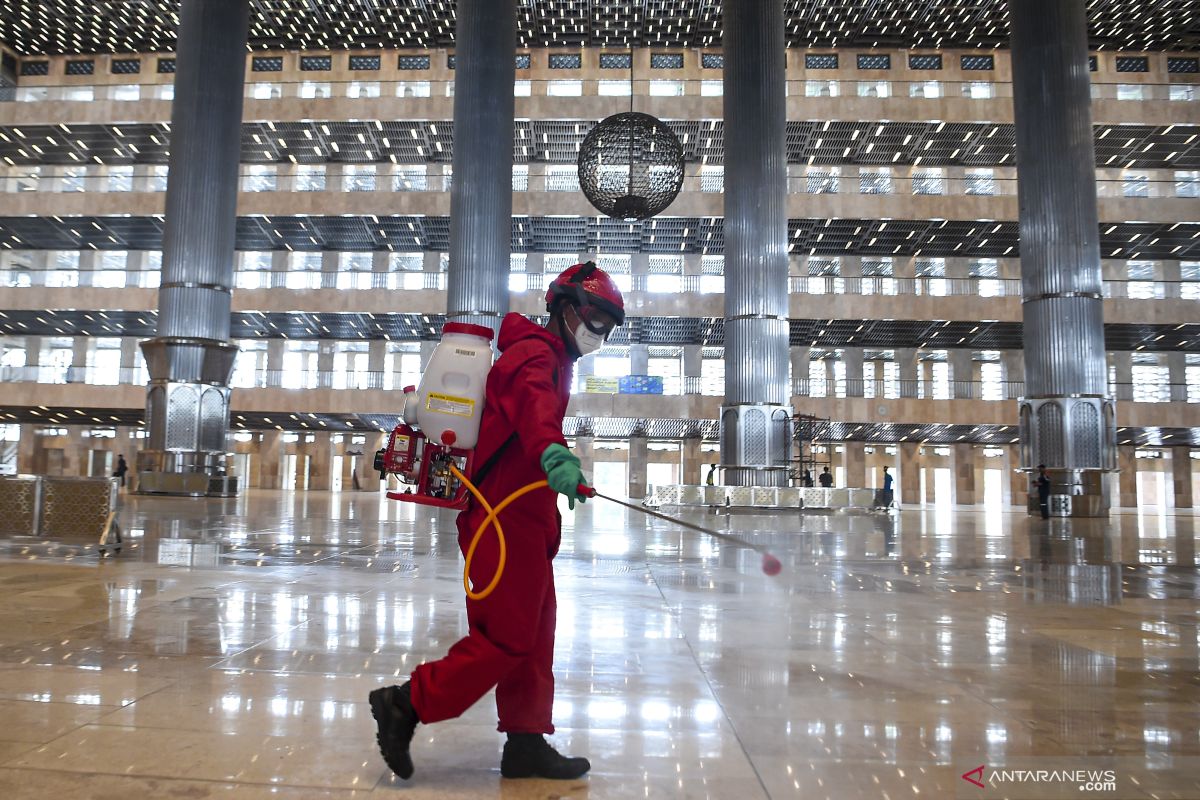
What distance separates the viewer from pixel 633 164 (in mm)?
16234

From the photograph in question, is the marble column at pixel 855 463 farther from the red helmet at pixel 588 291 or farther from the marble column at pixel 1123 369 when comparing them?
the red helmet at pixel 588 291

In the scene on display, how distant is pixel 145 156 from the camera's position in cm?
4178

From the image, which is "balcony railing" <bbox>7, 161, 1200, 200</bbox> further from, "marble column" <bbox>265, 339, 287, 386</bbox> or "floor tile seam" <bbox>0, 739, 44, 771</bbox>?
"floor tile seam" <bbox>0, 739, 44, 771</bbox>

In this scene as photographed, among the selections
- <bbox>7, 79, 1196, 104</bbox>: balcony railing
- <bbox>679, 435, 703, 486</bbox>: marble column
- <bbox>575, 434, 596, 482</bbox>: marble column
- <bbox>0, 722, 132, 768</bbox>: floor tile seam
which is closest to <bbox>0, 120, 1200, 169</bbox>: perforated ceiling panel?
<bbox>7, 79, 1196, 104</bbox>: balcony railing

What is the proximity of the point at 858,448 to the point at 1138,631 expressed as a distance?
3885cm

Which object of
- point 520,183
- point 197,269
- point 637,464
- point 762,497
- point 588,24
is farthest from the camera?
point 637,464

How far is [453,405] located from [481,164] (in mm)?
23048

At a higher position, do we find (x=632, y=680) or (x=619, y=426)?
(x=619, y=426)

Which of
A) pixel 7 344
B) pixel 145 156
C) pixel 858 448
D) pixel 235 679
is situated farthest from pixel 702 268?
pixel 235 679

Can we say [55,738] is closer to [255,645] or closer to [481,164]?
[255,645]

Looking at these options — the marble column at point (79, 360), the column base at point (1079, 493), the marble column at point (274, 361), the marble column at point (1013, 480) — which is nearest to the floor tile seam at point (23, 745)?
the column base at point (1079, 493)

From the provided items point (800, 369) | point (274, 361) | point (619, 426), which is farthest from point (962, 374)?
point (274, 361)

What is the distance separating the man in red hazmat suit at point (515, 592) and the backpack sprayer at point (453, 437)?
0.04 meters

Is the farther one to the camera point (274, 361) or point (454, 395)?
point (274, 361)
